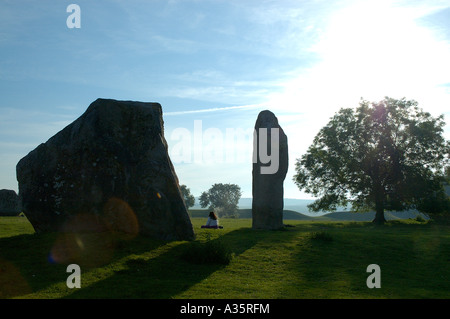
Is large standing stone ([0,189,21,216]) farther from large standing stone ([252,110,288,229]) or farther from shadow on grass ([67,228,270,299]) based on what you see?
shadow on grass ([67,228,270,299])

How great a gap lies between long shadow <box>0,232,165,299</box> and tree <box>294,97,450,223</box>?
28.1 metres

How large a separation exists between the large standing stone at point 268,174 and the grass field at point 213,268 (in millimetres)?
5423

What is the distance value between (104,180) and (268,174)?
10.9m

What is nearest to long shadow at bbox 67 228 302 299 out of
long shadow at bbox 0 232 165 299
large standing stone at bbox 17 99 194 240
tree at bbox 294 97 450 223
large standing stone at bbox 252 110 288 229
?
long shadow at bbox 0 232 165 299

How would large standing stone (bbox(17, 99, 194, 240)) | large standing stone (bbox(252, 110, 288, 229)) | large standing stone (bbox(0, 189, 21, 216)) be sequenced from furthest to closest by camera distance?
large standing stone (bbox(0, 189, 21, 216)), large standing stone (bbox(252, 110, 288, 229)), large standing stone (bbox(17, 99, 194, 240))

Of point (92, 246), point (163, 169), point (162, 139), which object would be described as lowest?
point (92, 246)

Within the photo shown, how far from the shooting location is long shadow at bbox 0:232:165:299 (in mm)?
10719

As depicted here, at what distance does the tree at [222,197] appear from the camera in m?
105

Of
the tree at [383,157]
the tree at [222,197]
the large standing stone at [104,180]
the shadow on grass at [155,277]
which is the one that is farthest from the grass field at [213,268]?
the tree at [222,197]

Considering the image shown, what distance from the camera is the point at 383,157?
37.5m
